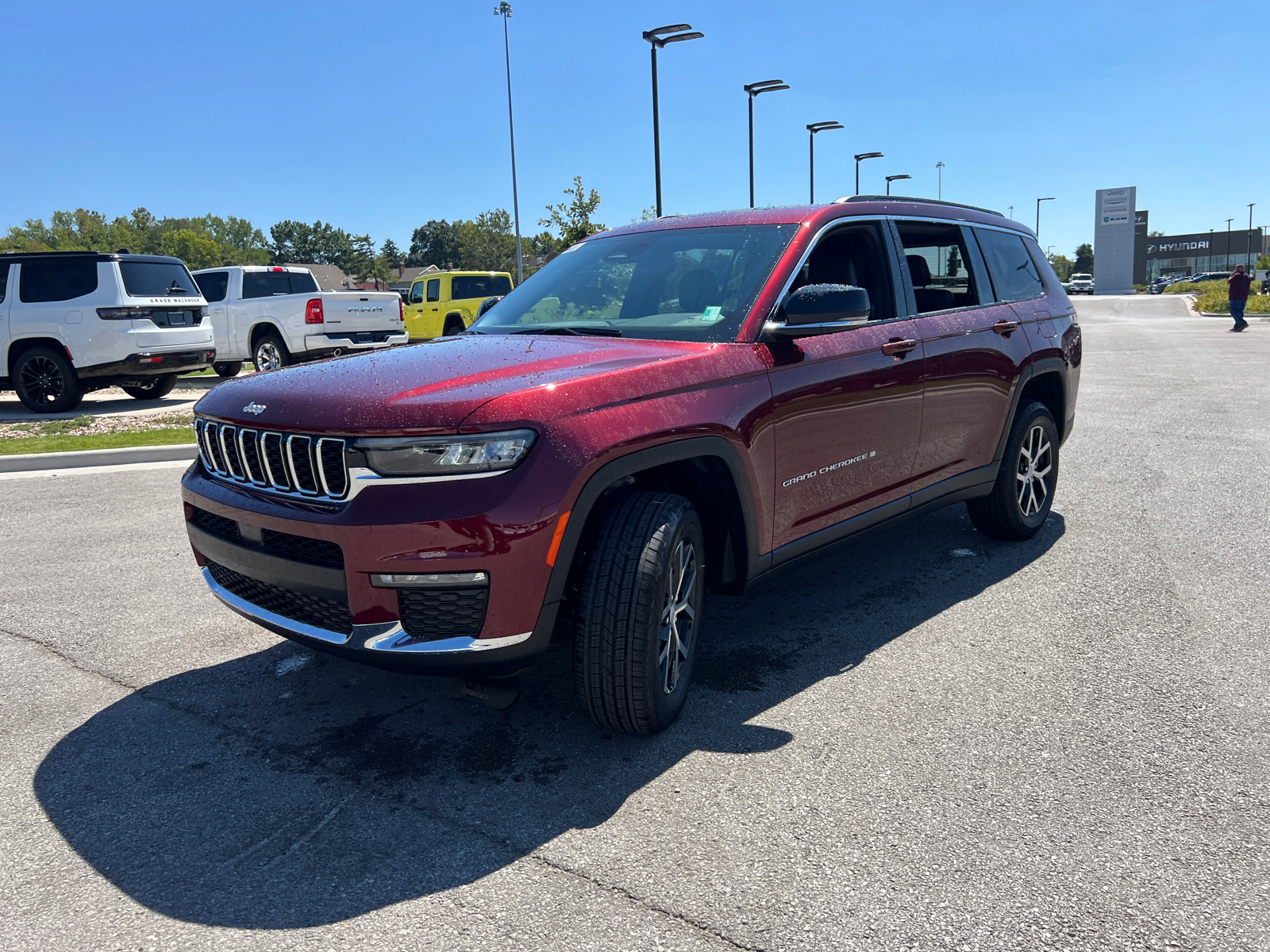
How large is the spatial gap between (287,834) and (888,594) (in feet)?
10.1

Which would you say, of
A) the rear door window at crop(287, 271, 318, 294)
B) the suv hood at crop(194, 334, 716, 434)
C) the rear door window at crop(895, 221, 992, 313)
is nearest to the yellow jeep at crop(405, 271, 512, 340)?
the rear door window at crop(287, 271, 318, 294)

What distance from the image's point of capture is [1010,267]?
559cm

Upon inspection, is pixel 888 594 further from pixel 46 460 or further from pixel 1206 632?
pixel 46 460

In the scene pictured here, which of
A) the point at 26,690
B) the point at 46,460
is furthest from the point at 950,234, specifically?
the point at 46,460

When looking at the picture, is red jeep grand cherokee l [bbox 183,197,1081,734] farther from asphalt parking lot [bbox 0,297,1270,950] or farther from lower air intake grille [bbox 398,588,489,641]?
asphalt parking lot [bbox 0,297,1270,950]

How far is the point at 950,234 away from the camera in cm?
507

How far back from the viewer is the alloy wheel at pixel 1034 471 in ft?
18.1

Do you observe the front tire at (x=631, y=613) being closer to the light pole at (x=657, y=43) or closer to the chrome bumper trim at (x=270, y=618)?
the chrome bumper trim at (x=270, y=618)

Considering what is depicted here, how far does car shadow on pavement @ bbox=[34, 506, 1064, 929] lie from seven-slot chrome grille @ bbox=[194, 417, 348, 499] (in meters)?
0.91

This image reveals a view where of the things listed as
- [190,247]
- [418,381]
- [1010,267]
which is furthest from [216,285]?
[190,247]

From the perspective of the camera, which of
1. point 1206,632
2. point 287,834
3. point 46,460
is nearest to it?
point 287,834

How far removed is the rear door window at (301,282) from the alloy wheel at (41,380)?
495cm

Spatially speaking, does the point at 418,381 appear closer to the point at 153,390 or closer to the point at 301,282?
the point at 153,390

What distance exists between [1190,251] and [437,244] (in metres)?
111
